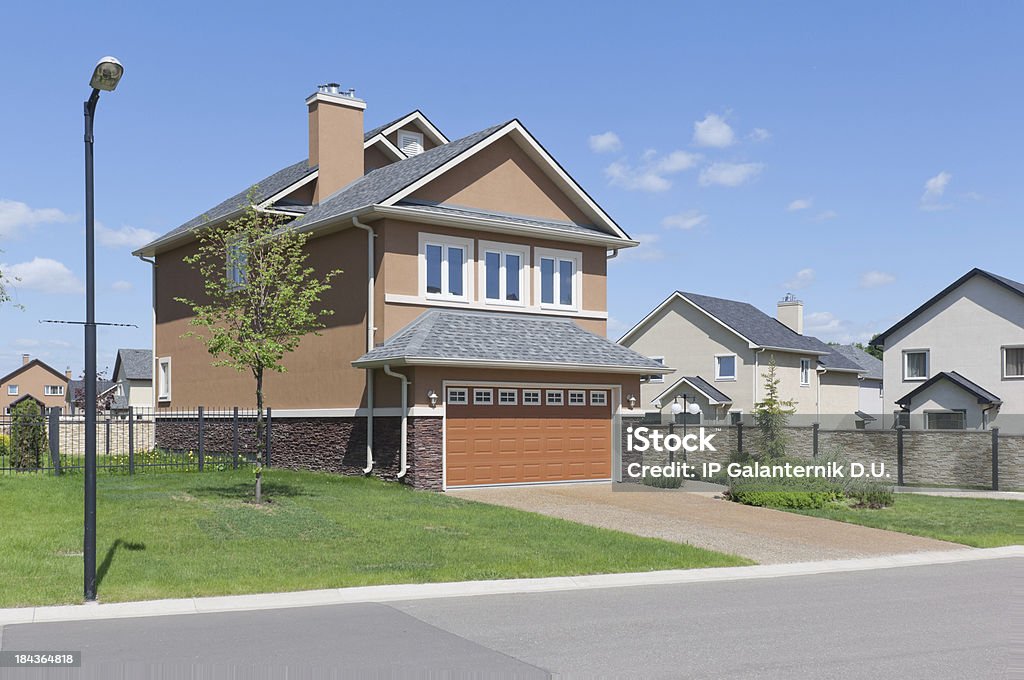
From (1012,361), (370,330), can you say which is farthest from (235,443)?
(1012,361)

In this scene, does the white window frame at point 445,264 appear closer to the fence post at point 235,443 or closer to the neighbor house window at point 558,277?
the neighbor house window at point 558,277

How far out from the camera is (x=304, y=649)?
9203 mm

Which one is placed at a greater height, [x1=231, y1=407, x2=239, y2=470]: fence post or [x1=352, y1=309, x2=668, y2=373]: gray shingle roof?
[x1=352, y1=309, x2=668, y2=373]: gray shingle roof

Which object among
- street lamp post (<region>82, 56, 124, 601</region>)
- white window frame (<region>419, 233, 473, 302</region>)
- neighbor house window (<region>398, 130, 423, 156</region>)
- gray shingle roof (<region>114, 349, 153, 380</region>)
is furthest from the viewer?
gray shingle roof (<region>114, 349, 153, 380</region>)

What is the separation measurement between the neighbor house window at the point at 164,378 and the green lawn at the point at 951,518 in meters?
21.7

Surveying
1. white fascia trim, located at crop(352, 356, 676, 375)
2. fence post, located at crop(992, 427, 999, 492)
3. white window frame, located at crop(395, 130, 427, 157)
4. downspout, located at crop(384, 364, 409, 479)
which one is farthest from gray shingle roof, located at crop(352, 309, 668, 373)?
white window frame, located at crop(395, 130, 427, 157)

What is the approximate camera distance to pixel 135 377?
69.3 meters

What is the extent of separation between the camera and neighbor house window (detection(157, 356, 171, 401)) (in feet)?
111

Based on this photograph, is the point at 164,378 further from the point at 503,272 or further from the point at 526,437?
the point at 526,437

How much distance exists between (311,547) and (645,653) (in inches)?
298

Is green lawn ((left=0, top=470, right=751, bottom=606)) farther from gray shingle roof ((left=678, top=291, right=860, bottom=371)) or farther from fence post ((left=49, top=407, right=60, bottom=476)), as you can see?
gray shingle roof ((left=678, top=291, right=860, bottom=371))

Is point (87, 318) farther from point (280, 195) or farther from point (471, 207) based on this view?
point (280, 195)

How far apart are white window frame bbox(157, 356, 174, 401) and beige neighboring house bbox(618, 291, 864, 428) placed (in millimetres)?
21014

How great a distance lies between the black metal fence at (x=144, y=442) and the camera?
81.3 feet
